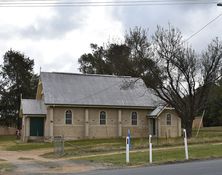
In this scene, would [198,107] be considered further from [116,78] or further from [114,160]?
[114,160]

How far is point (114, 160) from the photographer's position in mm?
22469

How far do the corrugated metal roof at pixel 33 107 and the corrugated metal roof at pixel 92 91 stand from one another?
228cm

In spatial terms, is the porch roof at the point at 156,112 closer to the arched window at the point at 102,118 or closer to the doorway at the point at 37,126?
the arched window at the point at 102,118

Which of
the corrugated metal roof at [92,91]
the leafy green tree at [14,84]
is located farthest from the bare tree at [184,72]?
the leafy green tree at [14,84]

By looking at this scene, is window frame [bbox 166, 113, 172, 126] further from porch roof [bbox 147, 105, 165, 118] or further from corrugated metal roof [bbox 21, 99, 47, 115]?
corrugated metal roof [bbox 21, 99, 47, 115]

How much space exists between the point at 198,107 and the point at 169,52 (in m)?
5.98

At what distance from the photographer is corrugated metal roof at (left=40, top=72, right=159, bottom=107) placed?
49.3 metres

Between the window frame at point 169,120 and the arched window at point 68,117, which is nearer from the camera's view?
the arched window at point 68,117

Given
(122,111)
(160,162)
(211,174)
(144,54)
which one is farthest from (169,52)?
(211,174)

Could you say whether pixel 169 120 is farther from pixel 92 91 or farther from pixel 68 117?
pixel 68 117

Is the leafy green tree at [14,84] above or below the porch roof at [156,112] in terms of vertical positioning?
above

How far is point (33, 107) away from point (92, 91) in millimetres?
6905

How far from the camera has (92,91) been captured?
52.0 m

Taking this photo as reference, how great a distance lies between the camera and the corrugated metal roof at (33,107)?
4917cm
